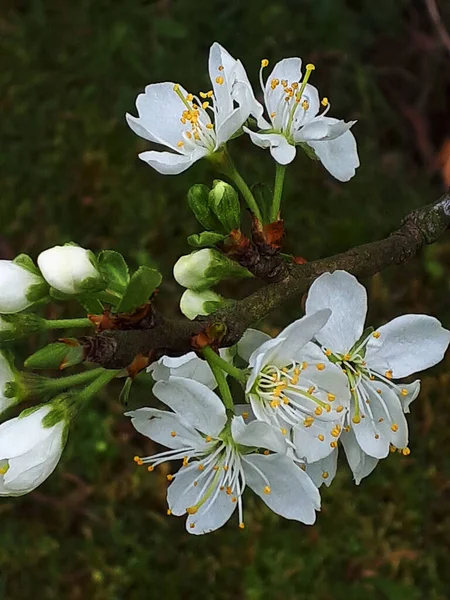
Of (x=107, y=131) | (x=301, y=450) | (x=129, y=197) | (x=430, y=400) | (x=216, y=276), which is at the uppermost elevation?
(x=216, y=276)

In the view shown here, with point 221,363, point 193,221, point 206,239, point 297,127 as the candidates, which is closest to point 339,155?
point 297,127

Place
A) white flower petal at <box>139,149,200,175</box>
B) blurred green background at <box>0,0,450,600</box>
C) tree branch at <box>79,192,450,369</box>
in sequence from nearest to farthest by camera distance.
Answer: tree branch at <box>79,192,450,369</box>, white flower petal at <box>139,149,200,175</box>, blurred green background at <box>0,0,450,600</box>

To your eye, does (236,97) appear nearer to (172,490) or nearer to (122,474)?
(172,490)

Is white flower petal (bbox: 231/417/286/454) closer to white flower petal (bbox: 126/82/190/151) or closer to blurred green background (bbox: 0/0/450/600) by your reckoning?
white flower petal (bbox: 126/82/190/151)

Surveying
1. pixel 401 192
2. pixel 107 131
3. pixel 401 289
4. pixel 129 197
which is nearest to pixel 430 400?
pixel 401 289

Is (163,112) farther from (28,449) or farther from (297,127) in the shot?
(28,449)

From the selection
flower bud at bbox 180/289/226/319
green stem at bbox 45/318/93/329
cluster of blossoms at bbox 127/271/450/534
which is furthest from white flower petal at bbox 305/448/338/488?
green stem at bbox 45/318/93/329

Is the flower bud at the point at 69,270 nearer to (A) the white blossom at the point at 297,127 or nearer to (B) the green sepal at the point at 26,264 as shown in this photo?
(B) the green sepal at the point at 26,264
